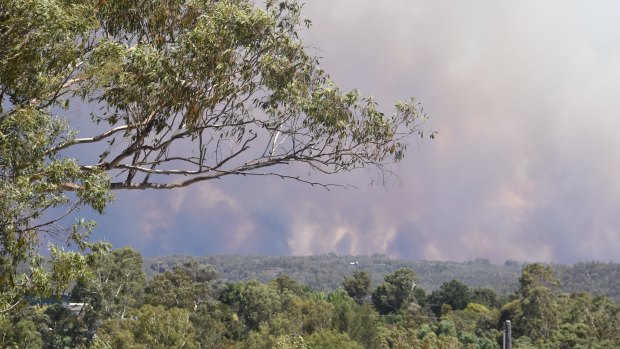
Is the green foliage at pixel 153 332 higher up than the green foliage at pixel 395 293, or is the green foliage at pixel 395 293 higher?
the green foliage at pixel 395 293

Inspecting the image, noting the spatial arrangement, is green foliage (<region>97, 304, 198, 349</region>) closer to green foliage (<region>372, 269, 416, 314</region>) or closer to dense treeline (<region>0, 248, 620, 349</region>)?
dense treeline (<region>0, 248, 620, 349</region>)

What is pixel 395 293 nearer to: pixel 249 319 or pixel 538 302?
pixel 538 302

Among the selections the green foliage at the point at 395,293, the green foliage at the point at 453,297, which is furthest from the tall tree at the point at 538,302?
the green foliage at the point at 453,297

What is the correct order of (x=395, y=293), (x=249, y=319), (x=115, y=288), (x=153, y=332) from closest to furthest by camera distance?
(x=153, y=332), (x=115, y=288), (x=249, y=319), (x=395, y=293)

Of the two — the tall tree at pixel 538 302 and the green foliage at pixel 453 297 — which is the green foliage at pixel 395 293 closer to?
the green foliage at pixel 453 297

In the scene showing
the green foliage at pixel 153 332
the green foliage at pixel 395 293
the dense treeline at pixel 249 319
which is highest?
the green foliage at pixel 395 293

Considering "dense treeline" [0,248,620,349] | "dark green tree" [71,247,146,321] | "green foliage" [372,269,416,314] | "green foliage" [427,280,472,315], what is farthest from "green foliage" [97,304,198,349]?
"green foliage" [427,280,472,315]

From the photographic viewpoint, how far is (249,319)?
77438mm

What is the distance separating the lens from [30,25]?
12.8 metres

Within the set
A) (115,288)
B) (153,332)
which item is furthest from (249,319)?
(153,332)

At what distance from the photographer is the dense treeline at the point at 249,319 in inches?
2267

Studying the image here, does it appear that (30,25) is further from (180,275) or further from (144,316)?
(180,275)

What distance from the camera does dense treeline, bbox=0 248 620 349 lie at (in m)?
57.6

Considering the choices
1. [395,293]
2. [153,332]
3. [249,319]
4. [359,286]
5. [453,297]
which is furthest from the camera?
[359,286]
